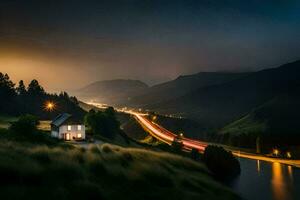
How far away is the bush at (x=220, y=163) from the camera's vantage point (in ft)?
353

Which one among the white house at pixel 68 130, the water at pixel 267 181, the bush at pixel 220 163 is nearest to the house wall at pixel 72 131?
the white house at pixel 68 130

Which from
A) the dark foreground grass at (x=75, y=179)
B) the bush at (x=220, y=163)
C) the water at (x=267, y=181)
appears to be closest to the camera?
the dark foreground grass at (x=75, y=179)

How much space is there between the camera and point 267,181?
3944 inches

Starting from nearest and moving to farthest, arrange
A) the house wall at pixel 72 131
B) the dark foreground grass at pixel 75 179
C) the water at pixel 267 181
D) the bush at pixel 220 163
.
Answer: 1. the dark foreground grass at pixel 75 179
2. the water at pixel 267 181
3. the house wall at pixel 72 131
4. the bush at pixel 220 163

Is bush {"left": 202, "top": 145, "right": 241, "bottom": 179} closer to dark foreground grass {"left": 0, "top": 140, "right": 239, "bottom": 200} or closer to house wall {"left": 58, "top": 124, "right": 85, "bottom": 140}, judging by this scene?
house wall {"left": 58, "top": 124, "right": 85, "bottom": 140}

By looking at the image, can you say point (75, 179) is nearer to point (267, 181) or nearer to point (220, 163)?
point (267, 181)

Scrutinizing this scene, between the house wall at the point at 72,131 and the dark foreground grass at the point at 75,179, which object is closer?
the dark foreground grass at the point at 75,179

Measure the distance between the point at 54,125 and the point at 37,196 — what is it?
8553cm

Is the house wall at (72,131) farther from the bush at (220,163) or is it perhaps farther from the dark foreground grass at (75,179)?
the dark foreground grass at (75,179)

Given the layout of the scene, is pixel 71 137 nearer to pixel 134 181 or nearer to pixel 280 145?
pixel 134 181

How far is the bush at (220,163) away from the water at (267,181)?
3409 millimetres

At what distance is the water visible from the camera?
80.2 meters

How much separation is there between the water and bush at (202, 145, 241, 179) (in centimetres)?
341

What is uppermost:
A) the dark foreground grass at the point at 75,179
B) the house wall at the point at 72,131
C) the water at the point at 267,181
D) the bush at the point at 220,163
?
the house wall at the point at 72,131
